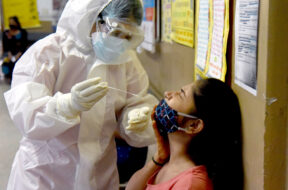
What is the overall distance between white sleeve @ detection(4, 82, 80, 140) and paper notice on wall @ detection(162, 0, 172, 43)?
1.35 meters

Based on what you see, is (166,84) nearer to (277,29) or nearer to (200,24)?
(200,24)

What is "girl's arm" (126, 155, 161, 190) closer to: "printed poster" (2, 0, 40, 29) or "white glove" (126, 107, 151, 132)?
"white glove" (126, 107, 151, 132)

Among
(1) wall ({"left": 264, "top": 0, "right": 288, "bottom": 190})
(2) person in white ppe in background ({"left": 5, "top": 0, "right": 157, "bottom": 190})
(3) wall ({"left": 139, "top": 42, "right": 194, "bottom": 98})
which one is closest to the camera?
(1) wall ({"left": 264, "top": 0, "right": 288, "bottom": 190})

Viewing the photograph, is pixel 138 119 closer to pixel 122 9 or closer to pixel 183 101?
pixel 183 101

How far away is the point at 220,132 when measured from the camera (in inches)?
39.6

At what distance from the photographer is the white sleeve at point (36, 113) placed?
1178 millimetres

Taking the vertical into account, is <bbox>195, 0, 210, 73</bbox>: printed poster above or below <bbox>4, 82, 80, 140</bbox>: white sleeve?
above

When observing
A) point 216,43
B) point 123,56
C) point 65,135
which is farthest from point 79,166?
point 216,43

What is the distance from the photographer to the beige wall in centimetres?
77

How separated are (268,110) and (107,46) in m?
0.76

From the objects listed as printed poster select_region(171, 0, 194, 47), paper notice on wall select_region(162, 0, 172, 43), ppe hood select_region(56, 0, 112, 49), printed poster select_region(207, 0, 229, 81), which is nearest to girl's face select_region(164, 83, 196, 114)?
printed poster select_region(207, 0, 229, 81)

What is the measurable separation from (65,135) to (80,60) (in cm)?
31

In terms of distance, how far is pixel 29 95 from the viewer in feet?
3.93

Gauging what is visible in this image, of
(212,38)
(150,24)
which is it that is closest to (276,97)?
(212,38)
